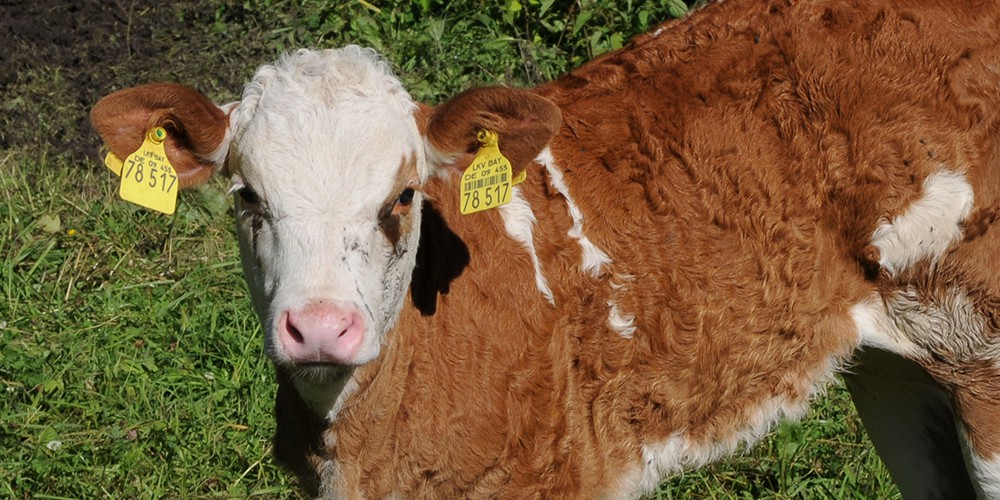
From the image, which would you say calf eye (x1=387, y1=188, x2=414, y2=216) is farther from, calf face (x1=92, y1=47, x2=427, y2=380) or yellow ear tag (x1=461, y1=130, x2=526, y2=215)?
yellow ear tag (x1=461, y1=130, x2=526, y2=215)

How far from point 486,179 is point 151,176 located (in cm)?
97

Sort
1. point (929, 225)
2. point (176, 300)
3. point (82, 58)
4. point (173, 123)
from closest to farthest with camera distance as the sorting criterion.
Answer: point (173, 123), point (929, 225), point (176, 300), point (82, 58)

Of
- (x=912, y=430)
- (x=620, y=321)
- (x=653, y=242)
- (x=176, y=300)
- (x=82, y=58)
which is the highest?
(x=653, y=242)

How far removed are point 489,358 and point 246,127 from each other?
3.33 feet

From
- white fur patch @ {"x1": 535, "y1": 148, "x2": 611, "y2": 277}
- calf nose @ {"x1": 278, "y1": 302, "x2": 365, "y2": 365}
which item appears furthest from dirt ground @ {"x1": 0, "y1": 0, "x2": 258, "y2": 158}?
calf nose @ {"x1": 278, "y1": 302, "x2": 365, "y2": 365}

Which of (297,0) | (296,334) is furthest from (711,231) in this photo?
(297,0)

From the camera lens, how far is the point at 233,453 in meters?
5.40

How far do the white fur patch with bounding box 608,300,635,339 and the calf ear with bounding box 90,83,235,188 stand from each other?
4.33 ft

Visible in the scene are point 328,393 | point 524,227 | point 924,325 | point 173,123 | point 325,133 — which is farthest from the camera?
point 924,325

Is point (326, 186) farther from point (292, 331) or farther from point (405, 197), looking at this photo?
point (292, 331)

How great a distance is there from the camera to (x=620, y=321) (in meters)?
4.01

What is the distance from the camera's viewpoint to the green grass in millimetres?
5320

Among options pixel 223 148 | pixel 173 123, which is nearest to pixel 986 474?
pixel 223 148

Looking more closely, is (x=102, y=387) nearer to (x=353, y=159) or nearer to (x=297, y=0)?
(x=353, y=159)
